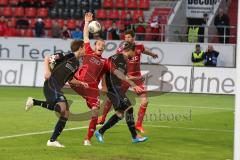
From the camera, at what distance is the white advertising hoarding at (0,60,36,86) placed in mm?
29812

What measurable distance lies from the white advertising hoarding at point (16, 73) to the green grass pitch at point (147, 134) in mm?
3977

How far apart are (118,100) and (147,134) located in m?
2.32

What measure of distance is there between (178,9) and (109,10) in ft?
13.3

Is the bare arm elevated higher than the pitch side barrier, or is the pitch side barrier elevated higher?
the bare arm

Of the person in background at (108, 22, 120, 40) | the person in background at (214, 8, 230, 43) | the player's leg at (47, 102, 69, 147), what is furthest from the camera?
the person in background at (108, 22, 120, 40)

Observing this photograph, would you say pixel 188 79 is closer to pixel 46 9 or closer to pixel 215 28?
pixel 215 28

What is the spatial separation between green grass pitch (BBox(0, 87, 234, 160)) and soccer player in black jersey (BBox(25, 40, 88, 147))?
49 centimetres

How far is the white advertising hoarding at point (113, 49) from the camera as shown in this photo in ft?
113

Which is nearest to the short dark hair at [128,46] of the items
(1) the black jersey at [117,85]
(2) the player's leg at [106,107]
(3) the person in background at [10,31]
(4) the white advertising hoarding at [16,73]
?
(1) the black jersey at [117,85]

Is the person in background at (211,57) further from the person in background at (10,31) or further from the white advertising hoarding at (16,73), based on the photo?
the person in background at (10,31)

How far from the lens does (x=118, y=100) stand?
1477cm

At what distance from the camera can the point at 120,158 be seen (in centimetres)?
1270

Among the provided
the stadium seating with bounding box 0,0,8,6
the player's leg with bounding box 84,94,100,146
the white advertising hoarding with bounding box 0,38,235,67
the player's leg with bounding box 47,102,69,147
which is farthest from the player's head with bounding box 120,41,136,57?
the stadium seating with bounding box 0,0,8,6

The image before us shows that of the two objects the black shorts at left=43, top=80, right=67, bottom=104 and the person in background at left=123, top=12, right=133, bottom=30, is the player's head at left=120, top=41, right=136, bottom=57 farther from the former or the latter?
the person in background at left=123, top=12, right=133, bottom=30
